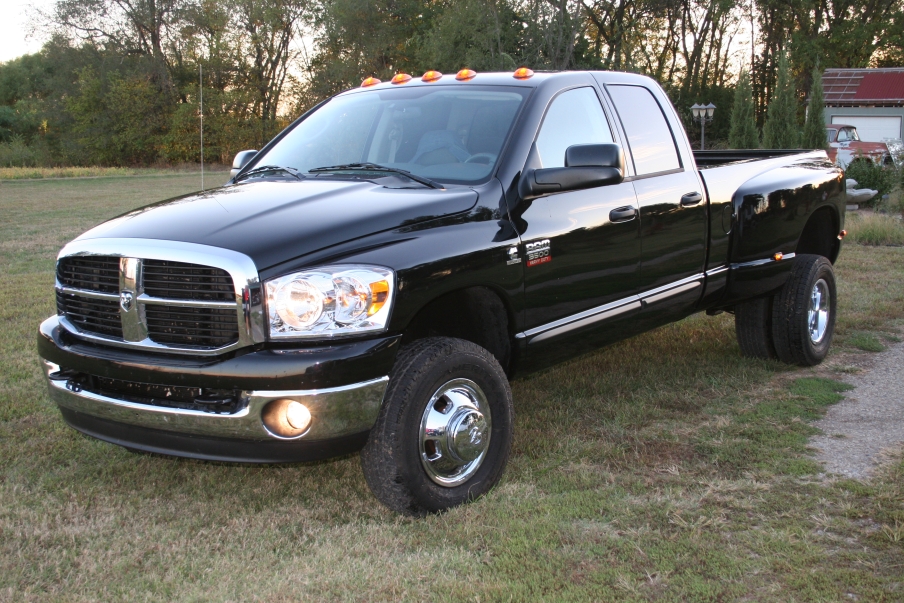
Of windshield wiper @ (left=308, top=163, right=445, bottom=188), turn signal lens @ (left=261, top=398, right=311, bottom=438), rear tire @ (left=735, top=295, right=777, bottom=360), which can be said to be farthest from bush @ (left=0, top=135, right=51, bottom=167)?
turn signal lens @ (left=261, top=398, right=311, bottom=438)

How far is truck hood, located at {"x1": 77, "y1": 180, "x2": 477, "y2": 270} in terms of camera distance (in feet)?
10.4

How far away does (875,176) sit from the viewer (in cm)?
1730

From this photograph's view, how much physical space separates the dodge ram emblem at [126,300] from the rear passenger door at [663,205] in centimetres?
249

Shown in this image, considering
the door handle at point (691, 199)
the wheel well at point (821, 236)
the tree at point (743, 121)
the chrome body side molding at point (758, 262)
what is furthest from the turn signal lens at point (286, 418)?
the tree at point (743, 121)

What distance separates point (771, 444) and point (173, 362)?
286 cm

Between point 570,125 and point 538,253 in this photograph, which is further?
point 570,125

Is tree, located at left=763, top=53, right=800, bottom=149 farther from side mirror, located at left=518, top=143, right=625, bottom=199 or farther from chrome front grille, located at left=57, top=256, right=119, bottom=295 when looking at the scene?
chrome front grille, located at left=57, top=256, right=119, bottom=295

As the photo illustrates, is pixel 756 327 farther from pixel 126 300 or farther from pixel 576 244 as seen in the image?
pixel 126 300

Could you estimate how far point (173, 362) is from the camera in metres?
3.16

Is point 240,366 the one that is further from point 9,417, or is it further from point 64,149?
point 64,149

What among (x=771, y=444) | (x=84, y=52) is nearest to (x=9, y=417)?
(x=771, y=444)

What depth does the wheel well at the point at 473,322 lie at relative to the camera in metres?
3.73

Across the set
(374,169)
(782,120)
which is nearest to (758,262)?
(374,169)

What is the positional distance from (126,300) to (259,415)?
70cm
